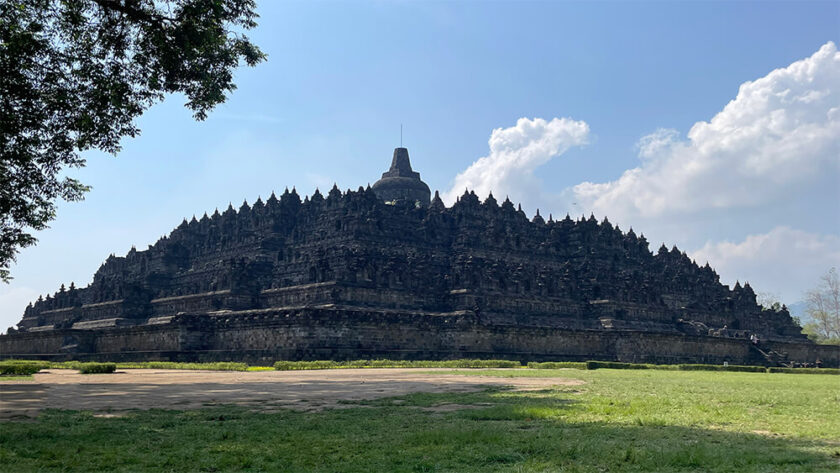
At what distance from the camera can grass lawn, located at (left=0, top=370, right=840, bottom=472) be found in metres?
8.98

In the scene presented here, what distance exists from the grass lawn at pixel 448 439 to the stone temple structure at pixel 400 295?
3155 cm

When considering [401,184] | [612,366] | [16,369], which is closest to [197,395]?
[16,369]

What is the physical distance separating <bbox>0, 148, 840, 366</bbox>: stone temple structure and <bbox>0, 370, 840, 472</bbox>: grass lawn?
103 ft

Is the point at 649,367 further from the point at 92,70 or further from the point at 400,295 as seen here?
the point at 92,70

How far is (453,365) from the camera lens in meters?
42.9

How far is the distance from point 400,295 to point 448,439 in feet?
151

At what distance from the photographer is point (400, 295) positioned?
185 ft

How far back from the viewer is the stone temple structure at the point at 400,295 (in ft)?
165

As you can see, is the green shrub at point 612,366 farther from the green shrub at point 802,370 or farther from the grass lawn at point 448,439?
the grass lawn at point 448,439

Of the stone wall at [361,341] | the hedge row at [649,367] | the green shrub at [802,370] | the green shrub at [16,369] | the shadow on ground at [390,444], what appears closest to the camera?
the shadow on ground at [390,444]

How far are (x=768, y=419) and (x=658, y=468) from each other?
19.6 feet

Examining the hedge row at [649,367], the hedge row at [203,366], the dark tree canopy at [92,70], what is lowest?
the hedge row at [649,367]

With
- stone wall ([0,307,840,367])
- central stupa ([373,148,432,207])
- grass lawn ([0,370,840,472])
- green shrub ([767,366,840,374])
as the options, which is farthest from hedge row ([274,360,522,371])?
central stupa ([373,148,432,207])

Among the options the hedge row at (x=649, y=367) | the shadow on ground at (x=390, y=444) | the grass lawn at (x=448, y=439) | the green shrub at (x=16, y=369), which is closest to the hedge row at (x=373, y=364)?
the hedge row at (x=649, y=367)
